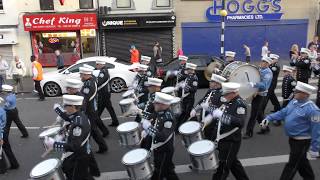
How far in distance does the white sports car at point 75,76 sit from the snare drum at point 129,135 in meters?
8.49

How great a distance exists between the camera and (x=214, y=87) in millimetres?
7949

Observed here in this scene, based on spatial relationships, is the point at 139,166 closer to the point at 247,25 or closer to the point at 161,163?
the point at 161,163

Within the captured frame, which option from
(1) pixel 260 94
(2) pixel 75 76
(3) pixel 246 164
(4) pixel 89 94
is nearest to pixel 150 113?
(4) pixel 89 94

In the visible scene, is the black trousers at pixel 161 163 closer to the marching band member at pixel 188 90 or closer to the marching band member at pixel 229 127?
the marching band member at pixel 229 127

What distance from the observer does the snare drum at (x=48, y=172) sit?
5.35 m

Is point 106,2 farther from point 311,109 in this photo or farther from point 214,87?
point 311,109

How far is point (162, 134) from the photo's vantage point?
6027 mm

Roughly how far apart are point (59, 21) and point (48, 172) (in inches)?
676

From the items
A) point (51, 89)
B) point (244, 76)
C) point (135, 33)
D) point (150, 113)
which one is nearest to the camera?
point (150, 113)

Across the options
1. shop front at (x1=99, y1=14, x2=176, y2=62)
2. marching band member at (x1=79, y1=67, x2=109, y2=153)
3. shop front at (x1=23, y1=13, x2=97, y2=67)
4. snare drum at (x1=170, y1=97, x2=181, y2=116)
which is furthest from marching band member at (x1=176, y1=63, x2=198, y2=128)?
shop front at (x1=23, y1=13, x2=97, y2=67)

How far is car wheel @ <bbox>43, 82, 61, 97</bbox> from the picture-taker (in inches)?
617

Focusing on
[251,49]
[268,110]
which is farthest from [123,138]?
[251,49]

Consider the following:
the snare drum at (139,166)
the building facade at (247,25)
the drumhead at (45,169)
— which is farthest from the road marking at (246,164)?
the building facade at (247,25)

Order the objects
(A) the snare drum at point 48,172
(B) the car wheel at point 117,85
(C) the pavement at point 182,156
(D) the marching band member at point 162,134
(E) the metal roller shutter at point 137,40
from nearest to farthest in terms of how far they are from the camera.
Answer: (A) the snare drum at point 48,172 < (D) the marching band member at point 162,134 < (C) the pavement at point 182,156 < (B) the car wheel at point 117,85 < (E) the metal roller shutter at point 137,40
